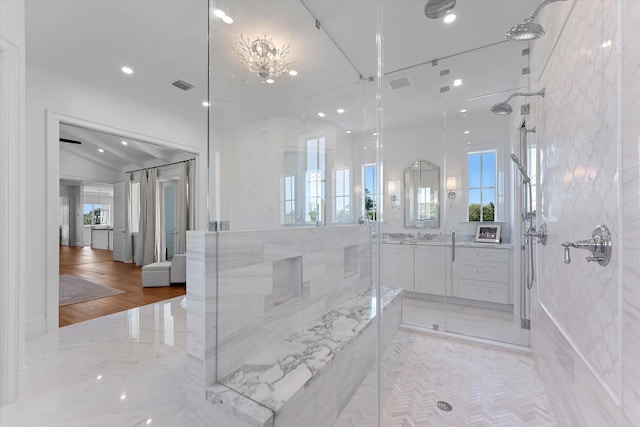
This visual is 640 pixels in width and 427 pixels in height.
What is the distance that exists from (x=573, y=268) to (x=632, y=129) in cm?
81

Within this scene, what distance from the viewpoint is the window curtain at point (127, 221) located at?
22.2 feet

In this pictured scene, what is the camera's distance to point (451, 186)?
3.62 m

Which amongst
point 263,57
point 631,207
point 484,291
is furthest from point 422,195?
point 631,207

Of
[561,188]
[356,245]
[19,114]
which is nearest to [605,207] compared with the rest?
[561,188]

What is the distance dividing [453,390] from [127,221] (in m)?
7.67

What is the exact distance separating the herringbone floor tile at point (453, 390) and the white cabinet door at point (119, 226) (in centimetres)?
735

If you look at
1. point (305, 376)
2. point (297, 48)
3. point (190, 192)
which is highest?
point (297, 48)

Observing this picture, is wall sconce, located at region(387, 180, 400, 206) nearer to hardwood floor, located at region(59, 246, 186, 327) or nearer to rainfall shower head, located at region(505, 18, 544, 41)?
rainfall shower head, located at region(505, 18, 544, 41)

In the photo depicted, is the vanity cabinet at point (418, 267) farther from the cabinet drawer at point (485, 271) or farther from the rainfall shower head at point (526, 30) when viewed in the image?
the rainfall shower head at point (526, 30)

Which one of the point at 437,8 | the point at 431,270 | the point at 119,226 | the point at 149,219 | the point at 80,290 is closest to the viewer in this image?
the point at 437,8

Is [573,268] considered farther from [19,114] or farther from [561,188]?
[19,114]

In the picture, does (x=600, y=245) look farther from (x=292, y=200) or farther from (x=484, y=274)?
(x=484, y=274)

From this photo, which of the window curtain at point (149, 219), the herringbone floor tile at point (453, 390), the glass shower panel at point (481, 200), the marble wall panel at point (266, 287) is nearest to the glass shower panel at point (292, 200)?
the marble wall panel at point (266, 287)

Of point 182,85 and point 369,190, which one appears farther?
point 182,85
